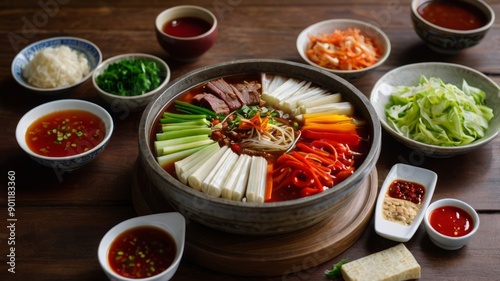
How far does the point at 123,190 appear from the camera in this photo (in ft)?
9.52

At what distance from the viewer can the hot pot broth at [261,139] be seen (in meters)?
2.53

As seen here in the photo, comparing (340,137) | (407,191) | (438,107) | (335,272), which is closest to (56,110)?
(340,137)

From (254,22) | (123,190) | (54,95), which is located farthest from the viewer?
(254,22)

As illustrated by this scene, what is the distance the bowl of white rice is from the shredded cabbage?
1.84 m

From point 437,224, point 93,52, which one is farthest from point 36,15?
point 437,224

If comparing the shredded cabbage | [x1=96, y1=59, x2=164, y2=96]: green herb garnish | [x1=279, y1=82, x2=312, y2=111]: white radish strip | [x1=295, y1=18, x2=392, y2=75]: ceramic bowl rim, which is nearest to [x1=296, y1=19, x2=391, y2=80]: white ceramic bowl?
[x1=295, y1=18, x2=392, y2=75]: ceramic bowl rim

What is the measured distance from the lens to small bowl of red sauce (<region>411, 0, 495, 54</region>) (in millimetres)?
3596

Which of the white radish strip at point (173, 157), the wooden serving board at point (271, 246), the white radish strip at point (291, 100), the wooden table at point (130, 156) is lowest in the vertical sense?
the wooden table at point (130, 156)

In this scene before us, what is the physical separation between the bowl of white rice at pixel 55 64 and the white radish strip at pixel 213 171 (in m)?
1.20

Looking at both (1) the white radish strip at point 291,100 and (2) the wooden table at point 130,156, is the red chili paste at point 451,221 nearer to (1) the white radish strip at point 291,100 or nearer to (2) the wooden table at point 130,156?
(2) the wooden table at point 130,156

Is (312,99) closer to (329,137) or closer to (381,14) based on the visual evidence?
(329,137)

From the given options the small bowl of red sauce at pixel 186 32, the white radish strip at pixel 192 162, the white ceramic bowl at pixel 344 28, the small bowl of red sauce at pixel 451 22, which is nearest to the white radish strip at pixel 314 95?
the white ceramic bowl at pixel 344 28

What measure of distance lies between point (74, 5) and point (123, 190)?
6.36 feet

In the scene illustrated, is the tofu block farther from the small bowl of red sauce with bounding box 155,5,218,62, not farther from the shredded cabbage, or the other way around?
the small bowl of red sauce with bounding box 155,5,218,62
